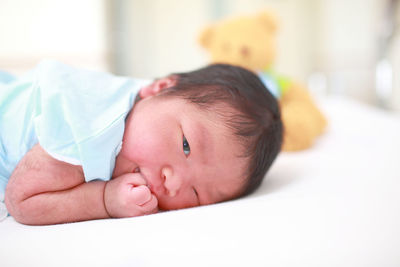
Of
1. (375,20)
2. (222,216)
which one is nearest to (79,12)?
(375,20)

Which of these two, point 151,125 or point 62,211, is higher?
point 151,125

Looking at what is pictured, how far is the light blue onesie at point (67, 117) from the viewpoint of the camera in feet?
2.31

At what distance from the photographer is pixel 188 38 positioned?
174 inches

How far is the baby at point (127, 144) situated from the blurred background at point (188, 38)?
8.08ft

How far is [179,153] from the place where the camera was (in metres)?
0.78

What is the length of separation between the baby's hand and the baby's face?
5 centimetres

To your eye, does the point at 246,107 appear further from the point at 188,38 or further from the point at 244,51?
the point at 188,38

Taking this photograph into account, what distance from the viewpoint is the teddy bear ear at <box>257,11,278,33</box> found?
188 centimetres

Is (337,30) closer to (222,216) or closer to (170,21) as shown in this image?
(170,21)

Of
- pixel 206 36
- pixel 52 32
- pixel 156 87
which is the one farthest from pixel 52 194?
A: pixel 52 32

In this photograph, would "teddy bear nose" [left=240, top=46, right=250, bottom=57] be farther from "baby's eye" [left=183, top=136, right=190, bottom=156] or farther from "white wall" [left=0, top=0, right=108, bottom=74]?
"white wall" [left=0, top=0, right=108, bottom=74]

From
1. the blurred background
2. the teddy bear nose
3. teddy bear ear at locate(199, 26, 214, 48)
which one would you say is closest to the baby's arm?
the teddy bear nose

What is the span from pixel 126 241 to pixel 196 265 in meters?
0.13

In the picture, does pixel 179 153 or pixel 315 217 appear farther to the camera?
pixel 179 153
